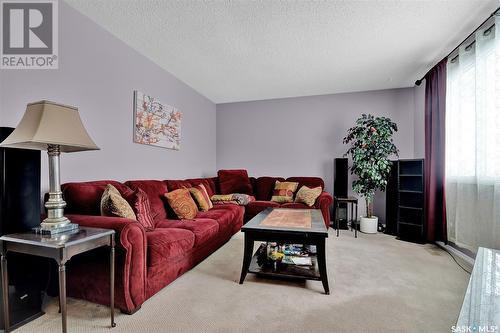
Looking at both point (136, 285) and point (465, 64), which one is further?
point (465, 64)

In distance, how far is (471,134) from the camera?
2.62 m

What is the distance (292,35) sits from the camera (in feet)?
8.39

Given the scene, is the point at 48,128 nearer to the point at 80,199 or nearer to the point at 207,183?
the point at 80,199

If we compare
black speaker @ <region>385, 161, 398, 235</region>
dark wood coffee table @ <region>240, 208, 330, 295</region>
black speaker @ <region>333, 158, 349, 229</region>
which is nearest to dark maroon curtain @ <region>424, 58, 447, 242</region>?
black speaker @ <region>385, 161, 398, 235</region>

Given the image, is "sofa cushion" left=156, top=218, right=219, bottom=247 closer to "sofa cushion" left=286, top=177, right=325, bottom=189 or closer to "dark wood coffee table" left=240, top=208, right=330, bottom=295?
"dark wood coffee table" left=240, top=208, right=330, bottom=295

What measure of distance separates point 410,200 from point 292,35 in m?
3.00

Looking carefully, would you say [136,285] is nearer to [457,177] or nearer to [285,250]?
[285,250]

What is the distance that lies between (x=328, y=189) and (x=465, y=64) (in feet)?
8.79

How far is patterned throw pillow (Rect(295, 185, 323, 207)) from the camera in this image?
3745 millimetres

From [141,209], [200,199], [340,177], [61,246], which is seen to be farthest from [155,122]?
[340,177]

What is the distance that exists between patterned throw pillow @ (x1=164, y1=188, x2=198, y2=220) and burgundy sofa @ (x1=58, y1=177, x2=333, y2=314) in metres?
0.10

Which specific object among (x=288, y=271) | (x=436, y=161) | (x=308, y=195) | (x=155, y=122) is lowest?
(x=288, y=271)

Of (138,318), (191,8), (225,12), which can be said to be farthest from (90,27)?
(138,318)

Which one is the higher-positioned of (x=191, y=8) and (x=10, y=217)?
(x=191, y=8)
